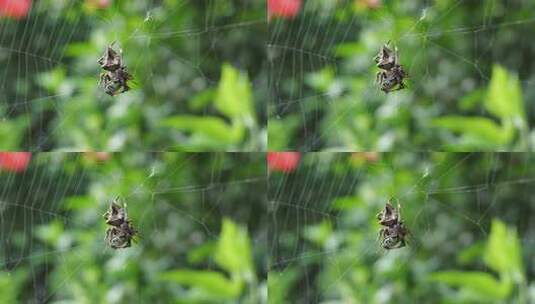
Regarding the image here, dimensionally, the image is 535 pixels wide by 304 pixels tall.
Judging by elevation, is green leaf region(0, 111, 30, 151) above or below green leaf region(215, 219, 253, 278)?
above

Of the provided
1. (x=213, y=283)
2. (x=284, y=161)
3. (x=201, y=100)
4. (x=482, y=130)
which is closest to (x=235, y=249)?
(x=213, y=283)

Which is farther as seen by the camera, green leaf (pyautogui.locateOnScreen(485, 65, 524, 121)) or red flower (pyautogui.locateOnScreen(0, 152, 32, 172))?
red flower (pyautogui.locateOnScreen(0, 152, 32, 172))

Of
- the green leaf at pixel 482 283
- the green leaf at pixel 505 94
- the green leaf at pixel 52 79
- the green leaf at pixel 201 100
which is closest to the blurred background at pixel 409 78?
the green leaf at pixel 505 94

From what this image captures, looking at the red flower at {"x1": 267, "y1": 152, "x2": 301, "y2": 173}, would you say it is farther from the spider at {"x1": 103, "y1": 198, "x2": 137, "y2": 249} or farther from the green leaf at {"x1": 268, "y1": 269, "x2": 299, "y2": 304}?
the spider at {"x1": 103, "y1": 198, "x2": 137, "y2": 249}

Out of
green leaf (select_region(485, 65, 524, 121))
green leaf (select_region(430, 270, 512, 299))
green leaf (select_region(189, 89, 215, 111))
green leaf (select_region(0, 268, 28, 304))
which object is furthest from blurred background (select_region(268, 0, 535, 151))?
green leaf (select_region(0, 268, 28, 304))

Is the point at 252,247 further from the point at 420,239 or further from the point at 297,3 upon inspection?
the point at 297,3

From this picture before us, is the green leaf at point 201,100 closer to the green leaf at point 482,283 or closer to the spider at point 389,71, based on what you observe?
the spider at point 389,71

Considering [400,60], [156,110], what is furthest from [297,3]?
[156,110]
